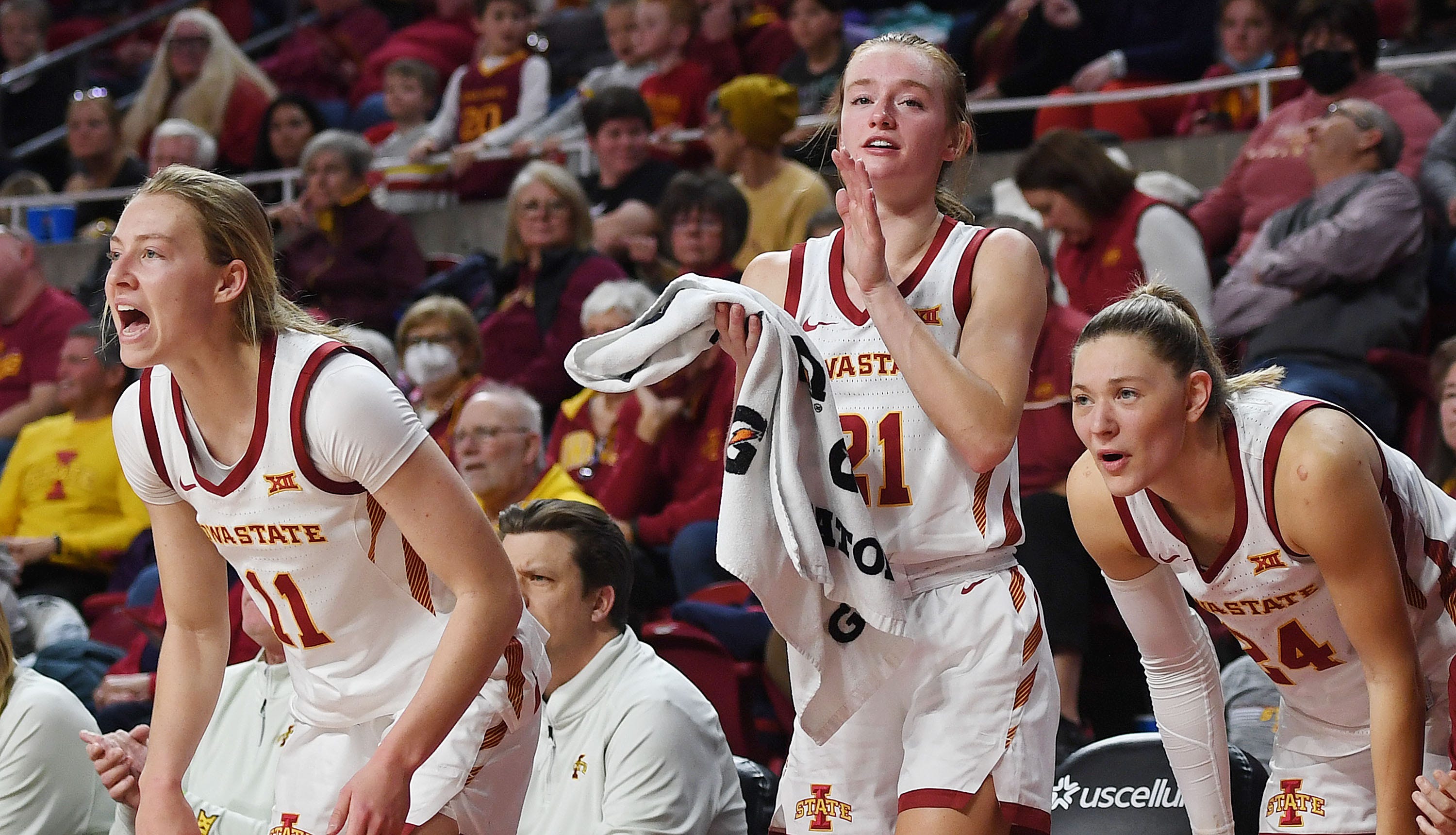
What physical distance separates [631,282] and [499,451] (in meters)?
1.18

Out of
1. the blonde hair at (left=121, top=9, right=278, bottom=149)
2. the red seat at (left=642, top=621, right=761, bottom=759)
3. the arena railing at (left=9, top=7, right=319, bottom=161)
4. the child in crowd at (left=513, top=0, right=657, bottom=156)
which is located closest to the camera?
the red seat at (left=642, top=621, right=761, bottom=759)

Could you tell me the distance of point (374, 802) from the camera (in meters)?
2.53

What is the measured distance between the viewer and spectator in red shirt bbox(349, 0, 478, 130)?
10.5 m

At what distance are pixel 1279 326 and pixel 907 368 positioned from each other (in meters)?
3.12

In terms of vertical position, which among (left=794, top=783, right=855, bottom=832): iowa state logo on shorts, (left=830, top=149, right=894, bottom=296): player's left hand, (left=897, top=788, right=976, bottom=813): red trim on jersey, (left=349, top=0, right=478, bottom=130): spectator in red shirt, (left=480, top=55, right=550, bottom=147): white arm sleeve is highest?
(left=349, top=0, right=478, bottom=130): spectator in red shirt

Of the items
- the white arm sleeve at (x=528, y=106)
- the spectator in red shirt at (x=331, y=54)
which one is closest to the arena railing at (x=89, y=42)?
the spectator in red shirt at (x=331, y=54)

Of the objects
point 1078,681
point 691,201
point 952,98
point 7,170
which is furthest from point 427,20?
point 952,98

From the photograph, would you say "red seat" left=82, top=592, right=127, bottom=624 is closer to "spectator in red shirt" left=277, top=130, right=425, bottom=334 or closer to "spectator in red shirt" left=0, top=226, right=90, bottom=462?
"spectator in red shirt" left=0, top=226, right=90, bottom=462

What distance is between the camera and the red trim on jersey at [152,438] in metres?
2.92

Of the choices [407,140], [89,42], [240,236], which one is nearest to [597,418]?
[240,236]

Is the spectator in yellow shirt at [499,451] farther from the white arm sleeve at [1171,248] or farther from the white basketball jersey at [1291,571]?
the white basketball jersey at [1291,571]

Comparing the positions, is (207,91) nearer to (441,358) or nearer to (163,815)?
(441,358)

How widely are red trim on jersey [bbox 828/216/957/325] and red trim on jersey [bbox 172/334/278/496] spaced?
3.12 feet

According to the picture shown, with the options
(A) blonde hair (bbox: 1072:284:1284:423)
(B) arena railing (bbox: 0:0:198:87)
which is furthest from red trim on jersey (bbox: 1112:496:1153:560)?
(B) arena railing (bbox: 0:0:198:87)
